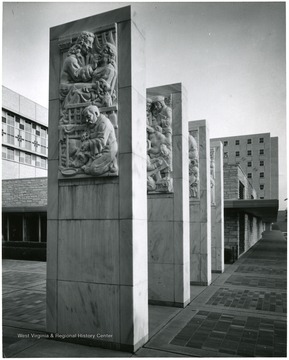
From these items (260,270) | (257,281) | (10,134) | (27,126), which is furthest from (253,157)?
(257,281)

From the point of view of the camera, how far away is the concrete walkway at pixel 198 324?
5.58 m

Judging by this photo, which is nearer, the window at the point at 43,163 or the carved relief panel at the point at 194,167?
the carved relief panel at the point at 194,167

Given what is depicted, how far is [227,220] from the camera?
18.5m

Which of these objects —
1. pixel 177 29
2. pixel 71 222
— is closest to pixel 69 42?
pixel 177 29

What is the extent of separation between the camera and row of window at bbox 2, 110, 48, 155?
27.9 meters

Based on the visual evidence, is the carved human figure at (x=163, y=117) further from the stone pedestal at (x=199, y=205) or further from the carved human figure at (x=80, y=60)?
the carved human figure at (x=80, y=60)

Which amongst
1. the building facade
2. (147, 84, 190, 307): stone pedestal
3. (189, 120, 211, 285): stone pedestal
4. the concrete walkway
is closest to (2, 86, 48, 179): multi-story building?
the building facade

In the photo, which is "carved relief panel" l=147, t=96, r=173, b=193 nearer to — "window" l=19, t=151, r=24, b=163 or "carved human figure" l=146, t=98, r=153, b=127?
"carved human figure" l=146, t=98, r=153, b=127

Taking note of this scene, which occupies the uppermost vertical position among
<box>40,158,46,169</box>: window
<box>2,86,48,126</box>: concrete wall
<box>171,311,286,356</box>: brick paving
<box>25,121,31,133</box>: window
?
<box>2,86,48,126</box>: concrete wall

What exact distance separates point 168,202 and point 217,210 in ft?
21.5

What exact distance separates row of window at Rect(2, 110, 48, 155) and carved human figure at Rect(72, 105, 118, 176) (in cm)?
2294

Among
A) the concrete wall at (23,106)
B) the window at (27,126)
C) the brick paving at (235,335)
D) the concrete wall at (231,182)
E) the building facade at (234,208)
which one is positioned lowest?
the brick paving at (235,335)

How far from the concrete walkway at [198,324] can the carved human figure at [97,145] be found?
Result: 2866 mm

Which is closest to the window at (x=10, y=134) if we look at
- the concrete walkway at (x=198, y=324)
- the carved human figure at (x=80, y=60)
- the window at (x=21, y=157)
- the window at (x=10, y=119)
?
the window at (x=10, y=119)
